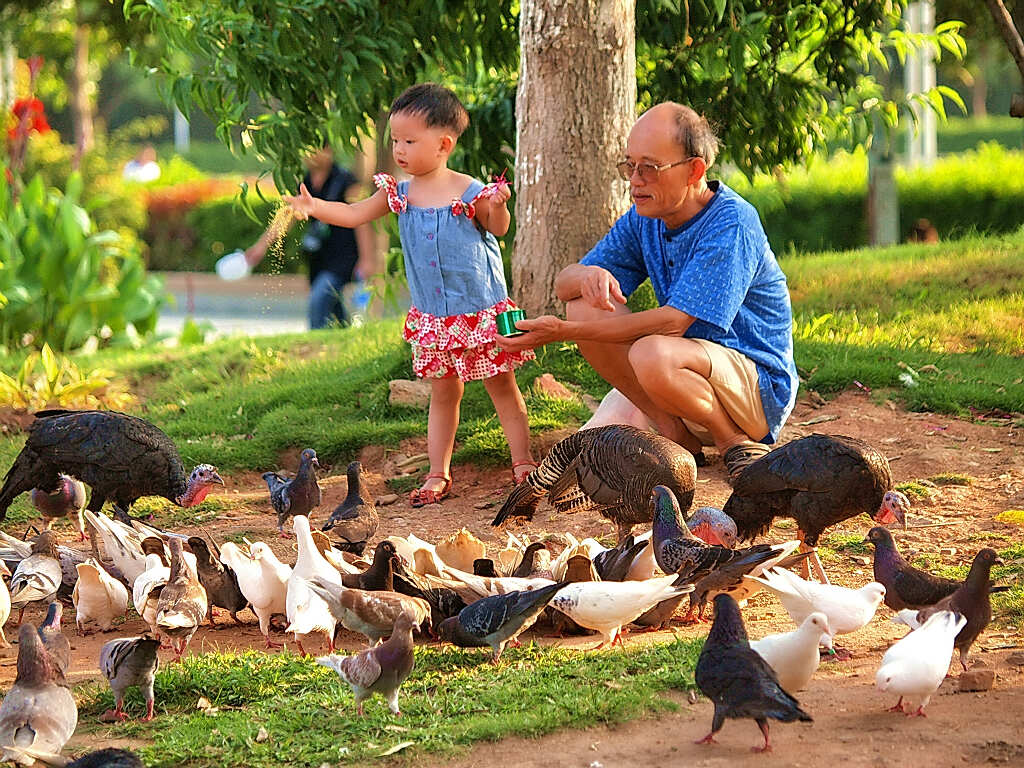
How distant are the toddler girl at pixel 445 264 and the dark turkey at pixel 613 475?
79 centimetres

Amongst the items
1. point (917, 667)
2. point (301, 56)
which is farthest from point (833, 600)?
point (301, 56)

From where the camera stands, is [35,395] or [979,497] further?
[35,395]

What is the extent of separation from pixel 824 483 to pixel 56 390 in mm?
5792

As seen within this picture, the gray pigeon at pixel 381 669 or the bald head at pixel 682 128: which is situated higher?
the bald head at pixel 682 128

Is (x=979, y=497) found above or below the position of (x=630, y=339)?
below

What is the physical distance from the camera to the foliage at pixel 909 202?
16.7 metres

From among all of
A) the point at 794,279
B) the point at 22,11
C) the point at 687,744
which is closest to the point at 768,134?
the point at 794,279

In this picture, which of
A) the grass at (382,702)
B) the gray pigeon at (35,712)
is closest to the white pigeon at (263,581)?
the grass at (382,702)

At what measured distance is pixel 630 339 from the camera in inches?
217

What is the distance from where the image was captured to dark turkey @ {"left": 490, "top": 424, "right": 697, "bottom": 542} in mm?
4867

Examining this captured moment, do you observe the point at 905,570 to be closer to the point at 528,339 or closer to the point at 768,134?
the point at 528,339

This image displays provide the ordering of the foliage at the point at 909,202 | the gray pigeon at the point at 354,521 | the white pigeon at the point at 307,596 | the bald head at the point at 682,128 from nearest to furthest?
the white pigeon at the point at 307,596 → the gray pigeon at the point at 354,521 → the bald head at the point at 682,128 → the foliage at the point at 909,202

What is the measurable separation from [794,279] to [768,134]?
61.0 inches

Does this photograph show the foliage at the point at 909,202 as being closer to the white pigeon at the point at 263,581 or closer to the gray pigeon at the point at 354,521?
the gray pigeon at the point at 354,521
